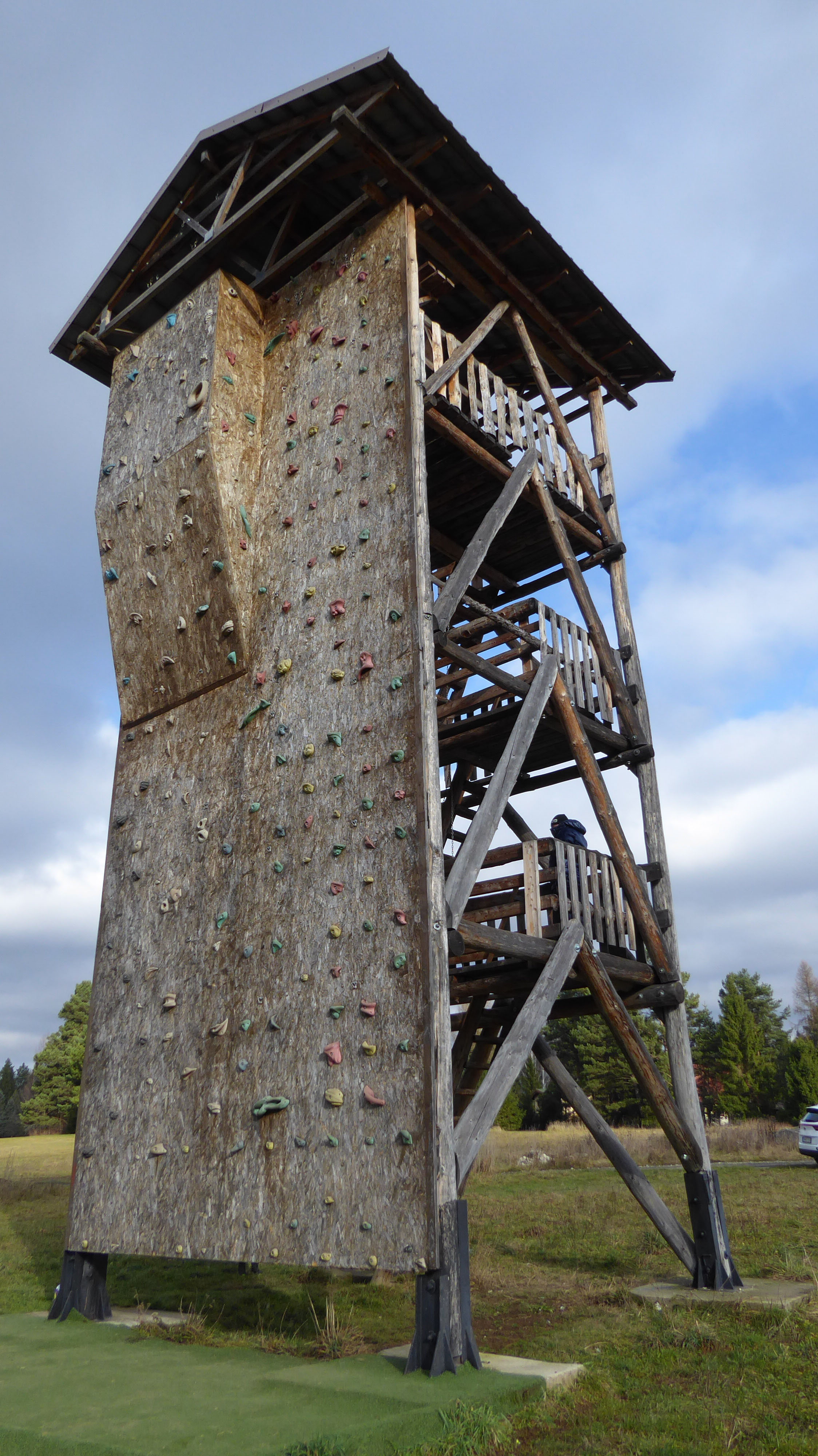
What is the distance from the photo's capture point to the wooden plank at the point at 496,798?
7.59m

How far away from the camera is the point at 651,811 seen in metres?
11.0

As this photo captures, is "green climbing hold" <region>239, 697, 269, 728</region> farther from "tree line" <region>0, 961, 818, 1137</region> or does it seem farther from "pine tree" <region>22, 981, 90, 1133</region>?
"pine tree" <region>22, 981, 90, 1133</region>

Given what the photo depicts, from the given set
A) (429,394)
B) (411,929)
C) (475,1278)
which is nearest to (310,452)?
(429,394)

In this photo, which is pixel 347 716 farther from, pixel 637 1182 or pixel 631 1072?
pixel 631 1072

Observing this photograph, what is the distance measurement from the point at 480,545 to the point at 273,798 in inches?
128

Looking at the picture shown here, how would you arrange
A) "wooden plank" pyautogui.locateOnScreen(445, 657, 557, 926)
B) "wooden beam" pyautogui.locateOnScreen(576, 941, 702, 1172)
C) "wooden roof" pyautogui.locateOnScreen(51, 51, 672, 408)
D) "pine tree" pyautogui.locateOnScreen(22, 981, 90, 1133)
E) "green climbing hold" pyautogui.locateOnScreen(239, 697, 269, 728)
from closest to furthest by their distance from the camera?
"wooden plank" pyautogui.locateOnScreen(445, 657, 557, 926), "green climbing hold" pyautogui.locateOnScreen(239, 697, 269, 728), "wooden beam" pyautogui.locateOnScreen(576, 941, 702, 1172), "wooden roof" pyautogui.locateOnScreen(51, 51, 672, 408), "pine tree" pyautogui.locateOnScreen(22, 981, 90, 1133)

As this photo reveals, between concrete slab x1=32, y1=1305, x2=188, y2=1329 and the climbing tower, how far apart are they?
0.27 m

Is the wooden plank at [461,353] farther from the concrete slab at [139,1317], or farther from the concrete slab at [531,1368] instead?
the concrete slab at [139,1317]

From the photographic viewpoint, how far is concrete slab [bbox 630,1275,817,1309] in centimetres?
784

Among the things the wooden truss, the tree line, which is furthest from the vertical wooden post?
the tree line

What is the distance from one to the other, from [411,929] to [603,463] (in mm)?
7836

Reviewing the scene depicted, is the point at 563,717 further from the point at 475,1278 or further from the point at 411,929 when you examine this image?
the point at 475,1278

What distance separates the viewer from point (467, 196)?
Result: 10500mm

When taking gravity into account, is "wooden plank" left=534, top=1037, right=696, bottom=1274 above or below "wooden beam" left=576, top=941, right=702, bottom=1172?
below
